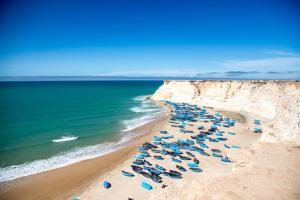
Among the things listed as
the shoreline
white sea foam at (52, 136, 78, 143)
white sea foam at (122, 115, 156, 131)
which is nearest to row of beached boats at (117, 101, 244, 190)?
the shoreline

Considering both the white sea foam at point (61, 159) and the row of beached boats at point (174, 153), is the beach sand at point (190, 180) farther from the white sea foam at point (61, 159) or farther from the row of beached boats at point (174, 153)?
the white sea foam at point (61, 159)

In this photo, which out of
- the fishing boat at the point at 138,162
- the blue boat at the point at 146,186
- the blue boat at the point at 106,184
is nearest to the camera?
the blue boat at the point at 146,186

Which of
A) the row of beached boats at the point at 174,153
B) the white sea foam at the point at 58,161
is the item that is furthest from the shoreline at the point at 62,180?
the row of beached boats at the point at 174,153

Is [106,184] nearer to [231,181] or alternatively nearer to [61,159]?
[61,159]

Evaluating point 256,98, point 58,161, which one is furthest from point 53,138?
point 256,98

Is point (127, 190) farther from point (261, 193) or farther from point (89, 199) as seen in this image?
point (261, 193)

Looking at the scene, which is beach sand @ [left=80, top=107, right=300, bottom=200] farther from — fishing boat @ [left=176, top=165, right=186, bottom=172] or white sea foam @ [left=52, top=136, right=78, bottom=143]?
white sea foam @ [left=52, top=136, right=78, bottom=143]

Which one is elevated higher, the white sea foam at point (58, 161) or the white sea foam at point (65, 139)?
the white sea foam at point (65, 139)
